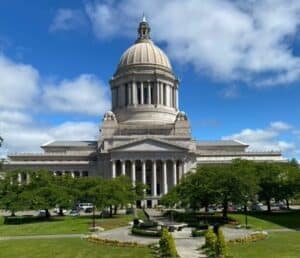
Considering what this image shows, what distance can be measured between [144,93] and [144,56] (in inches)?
426

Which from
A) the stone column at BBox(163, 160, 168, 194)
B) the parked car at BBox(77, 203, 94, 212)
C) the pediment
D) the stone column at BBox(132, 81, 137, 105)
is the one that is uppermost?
the stone column at BBox(132, 81, 137, 105)

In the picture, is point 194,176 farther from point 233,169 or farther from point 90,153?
point 90,153

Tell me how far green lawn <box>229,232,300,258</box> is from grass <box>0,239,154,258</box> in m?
6.64

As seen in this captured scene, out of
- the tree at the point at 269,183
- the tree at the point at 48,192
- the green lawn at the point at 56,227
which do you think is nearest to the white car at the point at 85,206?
the tree at the point at 48,192

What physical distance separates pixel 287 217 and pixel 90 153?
224 feet

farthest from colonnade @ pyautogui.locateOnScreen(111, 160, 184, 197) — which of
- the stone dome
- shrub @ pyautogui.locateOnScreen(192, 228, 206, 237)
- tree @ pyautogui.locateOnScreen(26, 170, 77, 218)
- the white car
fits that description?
shrub @ pyautogui.locateOnScreen(192, 228, 206, 237)

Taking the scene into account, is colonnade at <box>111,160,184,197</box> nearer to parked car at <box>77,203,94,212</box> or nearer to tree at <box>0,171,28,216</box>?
parked car at <box>77,203,94,212</box>

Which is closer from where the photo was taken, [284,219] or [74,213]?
[284,219]

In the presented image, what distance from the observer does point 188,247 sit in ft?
124

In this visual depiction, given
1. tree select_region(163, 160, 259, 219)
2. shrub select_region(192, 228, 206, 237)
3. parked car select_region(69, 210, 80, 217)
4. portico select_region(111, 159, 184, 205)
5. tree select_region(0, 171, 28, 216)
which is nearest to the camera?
shrub select_region(192, 228, 206, 237)

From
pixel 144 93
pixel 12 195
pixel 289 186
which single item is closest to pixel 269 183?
pixel 289 186

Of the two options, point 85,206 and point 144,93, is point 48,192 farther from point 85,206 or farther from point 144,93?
point 144,93

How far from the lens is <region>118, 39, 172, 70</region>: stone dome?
135 metres

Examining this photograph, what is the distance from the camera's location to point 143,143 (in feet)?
365
